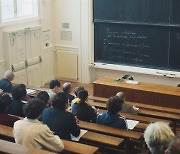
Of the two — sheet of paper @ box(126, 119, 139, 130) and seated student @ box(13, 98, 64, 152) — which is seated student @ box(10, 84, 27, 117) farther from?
sheet of paper @ box(126, 119, 139, 130)

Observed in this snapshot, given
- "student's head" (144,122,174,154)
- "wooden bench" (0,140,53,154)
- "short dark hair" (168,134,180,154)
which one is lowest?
"wooden bench" (0,140,53,154)

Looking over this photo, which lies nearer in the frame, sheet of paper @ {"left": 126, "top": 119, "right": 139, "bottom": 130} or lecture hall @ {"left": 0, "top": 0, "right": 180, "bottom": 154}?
sheet of paper @ {"left": 126, "top": 119, "right": 139, "bottom": 130}

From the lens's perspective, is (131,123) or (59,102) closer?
(59,102)

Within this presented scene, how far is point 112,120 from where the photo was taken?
14.6ft

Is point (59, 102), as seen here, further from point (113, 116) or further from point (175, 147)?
point (175, 147)

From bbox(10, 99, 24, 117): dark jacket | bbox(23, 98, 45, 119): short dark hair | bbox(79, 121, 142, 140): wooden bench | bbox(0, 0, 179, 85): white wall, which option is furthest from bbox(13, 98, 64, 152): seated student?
bbox(0, 0, 179, 85): white wall

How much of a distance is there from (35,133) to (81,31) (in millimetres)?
5648

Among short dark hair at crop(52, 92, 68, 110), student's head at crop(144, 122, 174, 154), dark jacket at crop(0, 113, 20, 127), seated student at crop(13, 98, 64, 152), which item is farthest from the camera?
dark jacket at crop(0, 113, 20, 127)

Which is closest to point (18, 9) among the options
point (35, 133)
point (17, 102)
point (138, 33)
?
point (138, 33)

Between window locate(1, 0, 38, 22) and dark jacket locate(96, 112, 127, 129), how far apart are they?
419 centimetres

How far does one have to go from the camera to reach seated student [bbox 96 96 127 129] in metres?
4.34

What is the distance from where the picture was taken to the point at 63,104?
3.96 metres

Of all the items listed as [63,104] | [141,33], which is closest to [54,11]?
[141,33]

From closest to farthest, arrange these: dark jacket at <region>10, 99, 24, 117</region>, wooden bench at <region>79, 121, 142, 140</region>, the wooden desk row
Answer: wooden bench at <region>79, 121, 142, 140</region> < dark jacket at <region>10, 99, 24, 117</region> < the wooden desk row
